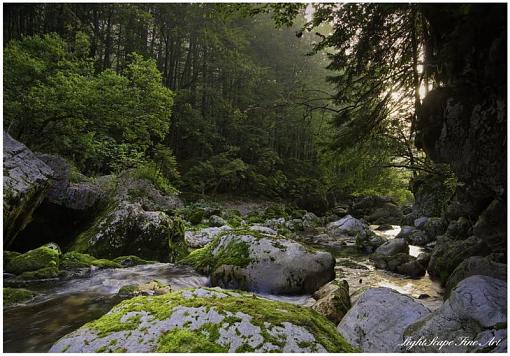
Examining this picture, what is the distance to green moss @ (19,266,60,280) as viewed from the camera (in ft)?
23.8

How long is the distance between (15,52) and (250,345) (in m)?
12.6

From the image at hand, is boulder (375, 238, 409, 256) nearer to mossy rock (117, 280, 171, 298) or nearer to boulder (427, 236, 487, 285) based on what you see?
boulder (427, 236, 487, 285)

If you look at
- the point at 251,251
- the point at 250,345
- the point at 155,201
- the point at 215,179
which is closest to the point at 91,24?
the point at 215,179

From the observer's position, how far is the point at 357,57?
22.1 feet

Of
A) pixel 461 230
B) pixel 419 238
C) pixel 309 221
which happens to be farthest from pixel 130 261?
pixel 309 221

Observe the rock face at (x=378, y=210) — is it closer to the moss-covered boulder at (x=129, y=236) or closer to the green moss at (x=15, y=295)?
the moss-covered boulder at (x=129, y=236)

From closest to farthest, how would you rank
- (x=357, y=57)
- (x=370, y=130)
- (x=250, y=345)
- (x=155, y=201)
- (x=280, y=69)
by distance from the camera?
1. (x=250, y=345)
2. (x=357, y=57)
3. (x=370, y=130)
4. (x=155, y=201)
5. (x=280, y=69)

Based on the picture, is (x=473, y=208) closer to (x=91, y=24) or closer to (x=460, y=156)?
(x=460, y=156)

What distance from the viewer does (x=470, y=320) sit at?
12.0 ft

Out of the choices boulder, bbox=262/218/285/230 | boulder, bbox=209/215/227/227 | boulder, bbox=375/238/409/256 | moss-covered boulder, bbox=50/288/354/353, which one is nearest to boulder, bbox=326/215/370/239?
boulder, bbox=262/218/285/230

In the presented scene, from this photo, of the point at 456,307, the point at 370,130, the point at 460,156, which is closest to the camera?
the point at 456,307

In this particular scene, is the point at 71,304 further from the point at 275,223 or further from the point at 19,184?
the point at 275,223

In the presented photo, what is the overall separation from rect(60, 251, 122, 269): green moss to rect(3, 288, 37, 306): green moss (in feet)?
6.15

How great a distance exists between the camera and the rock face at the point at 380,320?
4.12m
